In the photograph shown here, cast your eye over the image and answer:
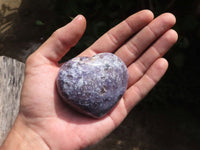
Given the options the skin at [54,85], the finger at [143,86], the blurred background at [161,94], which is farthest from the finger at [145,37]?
the blurred background at [161,94]

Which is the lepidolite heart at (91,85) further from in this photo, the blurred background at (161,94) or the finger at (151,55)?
the blurred background at (161,94)

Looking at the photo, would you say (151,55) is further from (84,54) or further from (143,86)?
(84,54)

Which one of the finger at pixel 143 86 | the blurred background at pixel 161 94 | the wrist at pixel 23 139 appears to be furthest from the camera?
the blurred background at pixel 161 94

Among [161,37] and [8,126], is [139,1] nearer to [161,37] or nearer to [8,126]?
[161,37]

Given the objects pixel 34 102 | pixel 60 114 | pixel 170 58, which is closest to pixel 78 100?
pixel 60 114

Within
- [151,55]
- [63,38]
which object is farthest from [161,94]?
[63,38]
